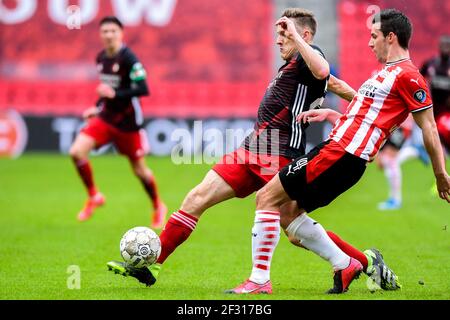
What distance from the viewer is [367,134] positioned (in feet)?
20.4

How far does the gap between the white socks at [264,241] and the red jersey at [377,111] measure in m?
0.71

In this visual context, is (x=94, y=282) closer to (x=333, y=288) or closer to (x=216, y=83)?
(x=333, y=288)

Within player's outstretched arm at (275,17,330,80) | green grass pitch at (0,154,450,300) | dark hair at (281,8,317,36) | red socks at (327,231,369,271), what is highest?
dark hair at (281,8,317,36)

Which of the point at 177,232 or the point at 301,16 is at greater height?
the point at 301,16

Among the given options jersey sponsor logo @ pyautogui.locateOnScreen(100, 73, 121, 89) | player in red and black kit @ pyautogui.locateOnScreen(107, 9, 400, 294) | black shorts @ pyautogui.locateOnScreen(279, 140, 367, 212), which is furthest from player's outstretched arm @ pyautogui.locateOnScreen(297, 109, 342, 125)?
jersey sponsor logo @ pyautogui.locateOnScreen(100, 73, 121, 89)

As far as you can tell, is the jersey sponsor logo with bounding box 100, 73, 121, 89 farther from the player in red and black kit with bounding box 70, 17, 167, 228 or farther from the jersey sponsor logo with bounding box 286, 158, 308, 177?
the jersey sponsor logo with bounding box 286, 158, 308, 177

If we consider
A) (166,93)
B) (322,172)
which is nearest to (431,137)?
(322,172)

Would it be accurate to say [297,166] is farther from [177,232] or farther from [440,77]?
[440,77]

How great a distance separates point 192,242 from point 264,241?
3.62 meters

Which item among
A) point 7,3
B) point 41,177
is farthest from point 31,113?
point 41,177

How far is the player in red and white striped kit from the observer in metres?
6.12

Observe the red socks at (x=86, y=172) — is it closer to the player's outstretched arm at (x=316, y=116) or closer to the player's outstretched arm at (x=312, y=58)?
the player's outstretched arm at (x=316, y=116)

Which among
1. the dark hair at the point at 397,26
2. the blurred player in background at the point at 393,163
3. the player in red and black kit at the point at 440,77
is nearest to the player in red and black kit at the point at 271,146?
the dark hair at the point at 397,26

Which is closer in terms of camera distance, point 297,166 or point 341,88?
point 297,166
